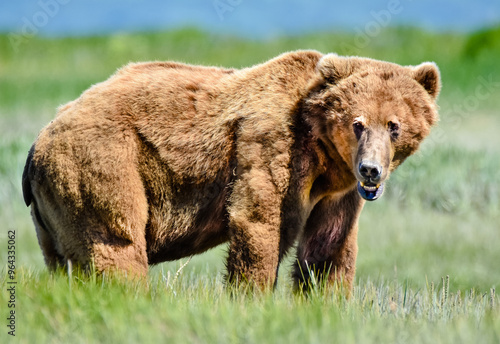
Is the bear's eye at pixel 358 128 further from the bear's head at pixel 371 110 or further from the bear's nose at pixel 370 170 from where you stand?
the bear's nose at pixel 370 170

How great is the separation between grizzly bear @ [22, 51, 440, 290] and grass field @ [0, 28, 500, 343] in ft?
0.94

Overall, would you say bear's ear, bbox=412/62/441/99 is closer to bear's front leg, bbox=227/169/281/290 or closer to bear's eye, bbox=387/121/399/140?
bear's eye, bbox=387/121/399/140

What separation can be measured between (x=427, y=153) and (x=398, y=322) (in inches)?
365

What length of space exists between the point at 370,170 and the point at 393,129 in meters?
0.43

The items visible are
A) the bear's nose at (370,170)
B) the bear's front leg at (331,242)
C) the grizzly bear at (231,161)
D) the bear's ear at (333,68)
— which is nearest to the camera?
the bear's nose at (370,170)

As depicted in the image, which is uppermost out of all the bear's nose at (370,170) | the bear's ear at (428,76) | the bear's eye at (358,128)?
the bear's ear at (428,76)

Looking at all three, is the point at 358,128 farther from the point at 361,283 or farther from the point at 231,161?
the point at 361,283

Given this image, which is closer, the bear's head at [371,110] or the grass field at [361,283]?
the grass field at [361,283]

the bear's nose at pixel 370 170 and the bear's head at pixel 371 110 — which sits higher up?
the bear's head at pixel 371 110

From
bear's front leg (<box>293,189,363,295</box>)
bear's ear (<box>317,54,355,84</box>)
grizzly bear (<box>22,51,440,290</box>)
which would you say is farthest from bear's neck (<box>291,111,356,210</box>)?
bear's ear (<box>317,54,355,84</box>)

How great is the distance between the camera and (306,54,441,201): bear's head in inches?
188

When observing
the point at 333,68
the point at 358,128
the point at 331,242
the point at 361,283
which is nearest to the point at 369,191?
the point at 358,128

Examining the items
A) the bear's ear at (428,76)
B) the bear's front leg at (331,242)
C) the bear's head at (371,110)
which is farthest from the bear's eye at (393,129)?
the bear's front leg at (331,242)

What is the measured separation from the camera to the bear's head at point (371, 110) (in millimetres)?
4777
